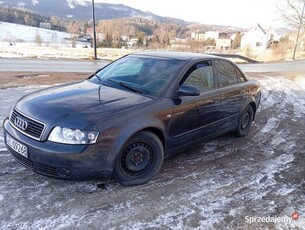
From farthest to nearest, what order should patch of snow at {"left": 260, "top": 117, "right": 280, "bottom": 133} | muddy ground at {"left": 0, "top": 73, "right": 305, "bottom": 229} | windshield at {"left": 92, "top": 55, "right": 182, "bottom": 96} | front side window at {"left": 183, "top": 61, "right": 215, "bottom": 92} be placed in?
patch of snow at {"left": 260, "top": 117, "right": 280, "bottom": 133} < front side window at {"left": 183, "top": 61, "right": 215, "bottom": 92} < windshield at {"left": 92, "top": 55, "right": 182, "bottom": 96} < muddy ground at {"left": 0, "top": 73, "right": 305, "bottom": 229}

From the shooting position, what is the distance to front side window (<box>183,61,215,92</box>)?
3.88 meters

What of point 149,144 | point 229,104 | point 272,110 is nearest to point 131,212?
point 149,144

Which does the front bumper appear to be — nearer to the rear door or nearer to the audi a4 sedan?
the audi a4 sedan

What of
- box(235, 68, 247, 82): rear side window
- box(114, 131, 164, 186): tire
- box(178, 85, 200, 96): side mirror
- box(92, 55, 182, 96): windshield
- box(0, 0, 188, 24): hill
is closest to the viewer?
box(114, 131, 164, 186): tire

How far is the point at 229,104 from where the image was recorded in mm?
4562

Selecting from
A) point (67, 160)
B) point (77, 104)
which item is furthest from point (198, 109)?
point (67, 160)

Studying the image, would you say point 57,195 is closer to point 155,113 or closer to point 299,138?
point 155,113

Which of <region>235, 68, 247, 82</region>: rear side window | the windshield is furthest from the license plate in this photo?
<region>235, 68, 247, 82</region>: rear side window

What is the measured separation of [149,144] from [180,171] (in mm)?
723

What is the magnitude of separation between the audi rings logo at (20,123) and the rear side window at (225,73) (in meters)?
2.92

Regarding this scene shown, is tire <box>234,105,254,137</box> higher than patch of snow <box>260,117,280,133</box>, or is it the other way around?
tire <box>234,105,254,137</box>

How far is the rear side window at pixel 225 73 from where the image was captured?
4.47m

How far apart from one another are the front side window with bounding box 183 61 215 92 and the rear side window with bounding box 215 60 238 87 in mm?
228

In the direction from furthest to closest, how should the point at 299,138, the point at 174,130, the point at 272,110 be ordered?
the point at 272,110, the point at 299,138, the point at 174,130
